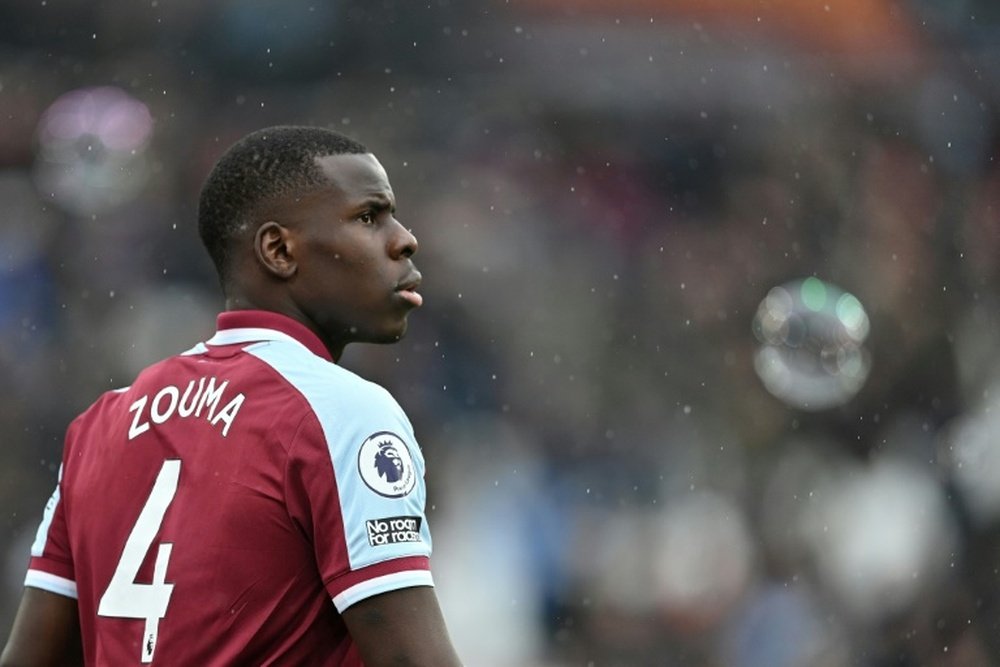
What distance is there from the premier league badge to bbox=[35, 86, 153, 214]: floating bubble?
690 centimetres

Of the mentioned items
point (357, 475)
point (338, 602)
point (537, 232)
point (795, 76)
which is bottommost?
point (338, 602)

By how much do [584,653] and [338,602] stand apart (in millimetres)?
5345

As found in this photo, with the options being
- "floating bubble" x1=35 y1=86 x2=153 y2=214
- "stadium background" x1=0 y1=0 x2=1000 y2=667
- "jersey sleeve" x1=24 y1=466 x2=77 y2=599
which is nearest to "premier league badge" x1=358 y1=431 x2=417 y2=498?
"jersey sleeve" x1=24 y1=466 x2=77 y2=599

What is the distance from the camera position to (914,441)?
793 cm

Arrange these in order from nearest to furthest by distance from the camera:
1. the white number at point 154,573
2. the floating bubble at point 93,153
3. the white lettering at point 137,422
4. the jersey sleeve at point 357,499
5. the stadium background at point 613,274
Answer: the jersey sleeve at point 357,499, the white number at point 154,573, the white lettering at point 137,422, the stadium background at point 613,274, the floating bubble at point 93,153

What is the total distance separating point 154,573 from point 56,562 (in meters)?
→ 0.33

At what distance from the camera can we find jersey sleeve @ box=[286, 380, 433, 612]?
2.09m

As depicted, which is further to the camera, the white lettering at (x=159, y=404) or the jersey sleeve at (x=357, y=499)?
the white lettering at (x=159, y=404)

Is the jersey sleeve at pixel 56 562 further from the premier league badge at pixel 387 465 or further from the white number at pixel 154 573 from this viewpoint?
the premier league badge at pixel 387 465

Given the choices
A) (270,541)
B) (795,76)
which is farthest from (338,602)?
(795,76)

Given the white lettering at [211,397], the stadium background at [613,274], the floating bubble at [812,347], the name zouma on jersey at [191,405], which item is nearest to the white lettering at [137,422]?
the name zouma on jersey at [191,405]

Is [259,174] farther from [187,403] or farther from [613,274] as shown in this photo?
[613,274]

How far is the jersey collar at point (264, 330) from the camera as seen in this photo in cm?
232

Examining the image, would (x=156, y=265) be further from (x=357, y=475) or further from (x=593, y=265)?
(x=357, y=475)
